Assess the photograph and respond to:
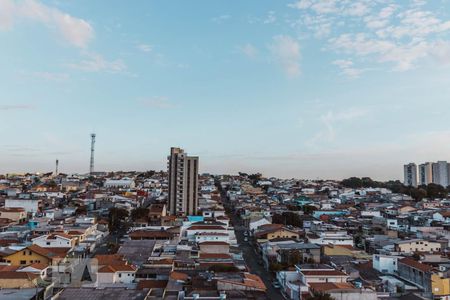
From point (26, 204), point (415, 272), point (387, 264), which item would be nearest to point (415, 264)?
point (415, 272)

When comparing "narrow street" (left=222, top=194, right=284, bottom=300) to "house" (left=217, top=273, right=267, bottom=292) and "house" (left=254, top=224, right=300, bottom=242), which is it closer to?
"house" (left=254, top=224, right=300, bottom=242)

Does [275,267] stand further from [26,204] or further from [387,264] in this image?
[26,204]

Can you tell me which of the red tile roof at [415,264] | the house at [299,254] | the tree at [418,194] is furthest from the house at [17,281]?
the tree at [418,194]

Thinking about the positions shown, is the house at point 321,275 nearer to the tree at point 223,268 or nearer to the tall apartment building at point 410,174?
the tree at point 223,268

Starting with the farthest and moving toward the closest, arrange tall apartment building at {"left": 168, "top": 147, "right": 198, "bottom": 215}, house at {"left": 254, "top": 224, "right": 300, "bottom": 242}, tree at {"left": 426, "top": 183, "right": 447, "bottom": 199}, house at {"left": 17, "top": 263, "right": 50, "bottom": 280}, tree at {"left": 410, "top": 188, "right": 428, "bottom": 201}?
1. tree at {"left": 426, "top": 183, "right": 447, "bottom": 199}
2. tree at {"left": 410, "top": 188, "right": 428, "bottom": 201}
3. tall apartment building at {"left": 168, "top": 147, "right": 198, "bottom": 215}
4. house at {"left": 254, "top": 224, "right": 300, "bottom": 242}
5. house at {"left": 17, "top": 263, "right": 50, "bottom": 280}

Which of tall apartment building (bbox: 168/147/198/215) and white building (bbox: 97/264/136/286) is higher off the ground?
tall apartment building (bbox: 168/147/198/215)

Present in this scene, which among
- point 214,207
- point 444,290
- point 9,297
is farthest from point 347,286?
point 214,207

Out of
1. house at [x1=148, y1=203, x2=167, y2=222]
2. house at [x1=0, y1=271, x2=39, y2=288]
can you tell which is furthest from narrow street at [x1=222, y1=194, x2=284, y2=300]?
house at [x1=0, y1=271, x2=39, y2=288]
